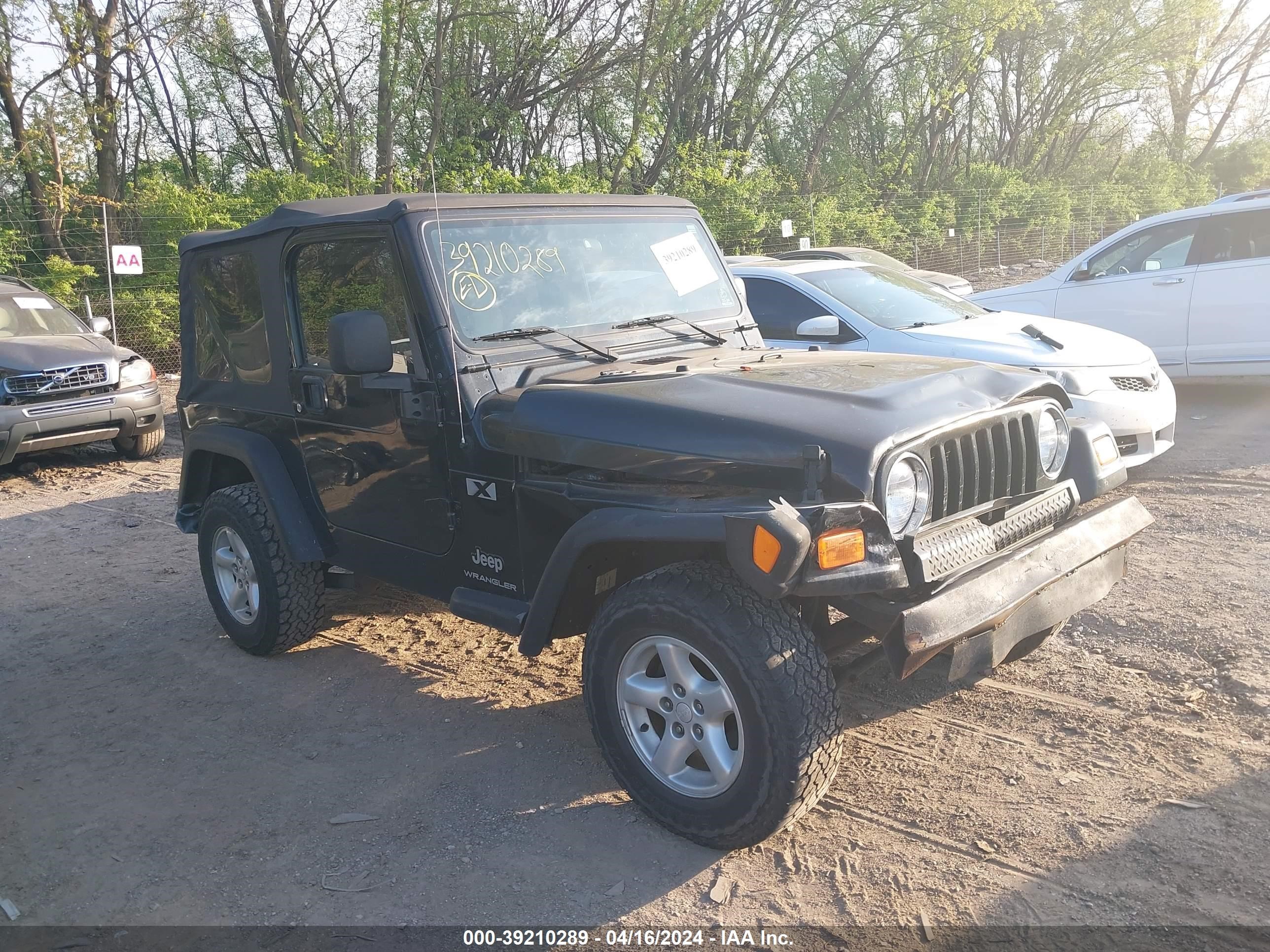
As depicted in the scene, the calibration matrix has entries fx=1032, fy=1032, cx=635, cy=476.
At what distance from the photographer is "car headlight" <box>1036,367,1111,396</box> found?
6.46m

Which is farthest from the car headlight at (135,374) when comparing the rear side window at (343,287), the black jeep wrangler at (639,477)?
the rear side window at (343,287)

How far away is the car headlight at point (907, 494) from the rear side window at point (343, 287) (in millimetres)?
1814

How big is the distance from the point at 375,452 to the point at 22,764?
1801mm

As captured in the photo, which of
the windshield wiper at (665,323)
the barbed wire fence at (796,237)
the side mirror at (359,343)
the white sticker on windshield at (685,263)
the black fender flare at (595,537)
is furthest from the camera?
the barbed wire fence at (796,237)

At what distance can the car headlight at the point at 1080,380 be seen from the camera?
6457mm

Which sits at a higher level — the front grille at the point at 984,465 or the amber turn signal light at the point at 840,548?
the front grille at the point at 984,465

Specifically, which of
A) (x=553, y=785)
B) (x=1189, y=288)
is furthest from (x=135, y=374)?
(x=1189, y=288)

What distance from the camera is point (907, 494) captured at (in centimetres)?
294

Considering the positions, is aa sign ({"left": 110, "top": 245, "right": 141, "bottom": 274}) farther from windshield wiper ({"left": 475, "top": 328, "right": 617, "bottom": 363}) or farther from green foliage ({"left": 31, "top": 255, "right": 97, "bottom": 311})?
windshield wiper ({"left": 475, "top": 328, "right": 617, "bottom": 363})

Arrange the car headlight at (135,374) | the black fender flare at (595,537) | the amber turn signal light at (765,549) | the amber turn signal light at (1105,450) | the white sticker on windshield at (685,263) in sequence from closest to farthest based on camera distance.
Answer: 1. the amber turn signal light at (765,549)
2. the black fender flare at (595,537)
3. the amber turn signal light at (1105,450)
4. the white sticker on windshield at (685,263)
5. the car headlight at (135,374)

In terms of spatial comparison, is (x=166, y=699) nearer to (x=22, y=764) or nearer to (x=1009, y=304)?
(x=22, y=764)

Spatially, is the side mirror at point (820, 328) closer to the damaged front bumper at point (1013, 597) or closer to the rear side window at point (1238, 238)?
the damaged front bumper at point (1013, 597)

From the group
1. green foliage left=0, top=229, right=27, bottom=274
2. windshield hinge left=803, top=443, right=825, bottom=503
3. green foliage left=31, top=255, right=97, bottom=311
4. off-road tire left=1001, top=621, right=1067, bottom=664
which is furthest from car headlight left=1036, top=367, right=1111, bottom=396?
green foliage left=0, top=229, right=27, bottom=274

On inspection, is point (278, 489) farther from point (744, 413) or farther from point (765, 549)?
point (765, 549)
